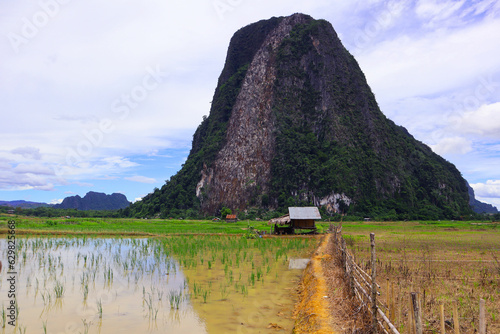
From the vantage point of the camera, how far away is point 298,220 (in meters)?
22.9

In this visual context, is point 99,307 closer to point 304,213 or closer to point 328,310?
point 328,310

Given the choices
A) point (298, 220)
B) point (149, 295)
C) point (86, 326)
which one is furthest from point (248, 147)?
point (86, 326)

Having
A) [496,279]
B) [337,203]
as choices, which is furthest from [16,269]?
[337,203]

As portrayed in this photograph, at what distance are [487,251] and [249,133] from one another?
157 feet

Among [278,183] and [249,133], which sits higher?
[249,133]

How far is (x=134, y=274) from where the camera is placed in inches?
350

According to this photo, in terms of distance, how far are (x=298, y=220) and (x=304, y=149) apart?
3543 centimetres

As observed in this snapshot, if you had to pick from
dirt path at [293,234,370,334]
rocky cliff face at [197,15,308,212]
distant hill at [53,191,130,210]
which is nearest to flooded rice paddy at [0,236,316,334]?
dirt path at [293,234,370,334]

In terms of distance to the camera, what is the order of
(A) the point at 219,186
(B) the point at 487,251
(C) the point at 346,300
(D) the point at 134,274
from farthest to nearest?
(A) the point at 219,186 → (B) the point at 487,251 → (D) the point at 134,274 → (C) the point at 346,300

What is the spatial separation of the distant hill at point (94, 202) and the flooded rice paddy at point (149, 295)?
135m

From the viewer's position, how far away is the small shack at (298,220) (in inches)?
872

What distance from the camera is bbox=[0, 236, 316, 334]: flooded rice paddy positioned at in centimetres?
534

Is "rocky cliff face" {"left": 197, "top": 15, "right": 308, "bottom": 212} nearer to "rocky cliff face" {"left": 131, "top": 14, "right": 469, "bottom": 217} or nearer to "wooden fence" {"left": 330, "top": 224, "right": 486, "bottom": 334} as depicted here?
"rocky cliff face" {"left": 131, "top": 14, "right": 469, "bottom": 217}

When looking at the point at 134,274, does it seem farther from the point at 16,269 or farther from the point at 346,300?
the point at 346,300
